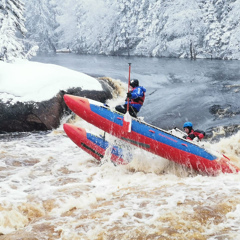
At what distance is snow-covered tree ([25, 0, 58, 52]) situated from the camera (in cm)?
5488

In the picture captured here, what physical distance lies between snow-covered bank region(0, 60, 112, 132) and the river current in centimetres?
48

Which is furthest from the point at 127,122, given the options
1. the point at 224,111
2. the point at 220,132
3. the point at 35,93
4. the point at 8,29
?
the point at 8,29

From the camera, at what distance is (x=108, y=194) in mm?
5258

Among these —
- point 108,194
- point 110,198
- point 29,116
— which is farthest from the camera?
point 29,116

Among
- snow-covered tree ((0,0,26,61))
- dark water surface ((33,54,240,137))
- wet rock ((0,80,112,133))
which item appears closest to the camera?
wet rock ((0,80,112,133))

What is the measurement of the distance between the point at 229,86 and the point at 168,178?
37.7 ft

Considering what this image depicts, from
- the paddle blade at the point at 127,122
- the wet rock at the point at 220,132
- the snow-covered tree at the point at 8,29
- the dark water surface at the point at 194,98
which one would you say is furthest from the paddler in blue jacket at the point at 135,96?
the snow-covered tree at the point at 8,29

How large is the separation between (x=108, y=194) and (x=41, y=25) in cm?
5510

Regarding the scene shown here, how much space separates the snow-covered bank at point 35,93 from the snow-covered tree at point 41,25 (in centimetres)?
4603

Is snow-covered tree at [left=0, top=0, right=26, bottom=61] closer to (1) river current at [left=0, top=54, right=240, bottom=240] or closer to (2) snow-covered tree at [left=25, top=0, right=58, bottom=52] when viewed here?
(1) river current at [left=0, top=54, right=240, bottom=240]

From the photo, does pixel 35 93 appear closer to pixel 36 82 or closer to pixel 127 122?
pixel 36 82

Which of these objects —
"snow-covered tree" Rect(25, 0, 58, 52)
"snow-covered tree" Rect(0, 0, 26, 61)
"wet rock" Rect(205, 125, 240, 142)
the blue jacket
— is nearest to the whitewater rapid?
the blue jacket

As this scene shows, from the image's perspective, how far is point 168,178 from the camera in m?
6.17

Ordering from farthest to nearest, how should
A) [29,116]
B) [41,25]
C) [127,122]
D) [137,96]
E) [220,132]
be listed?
[41,25] < [29,116] < [220,132] < [137,96] < [127,122]
